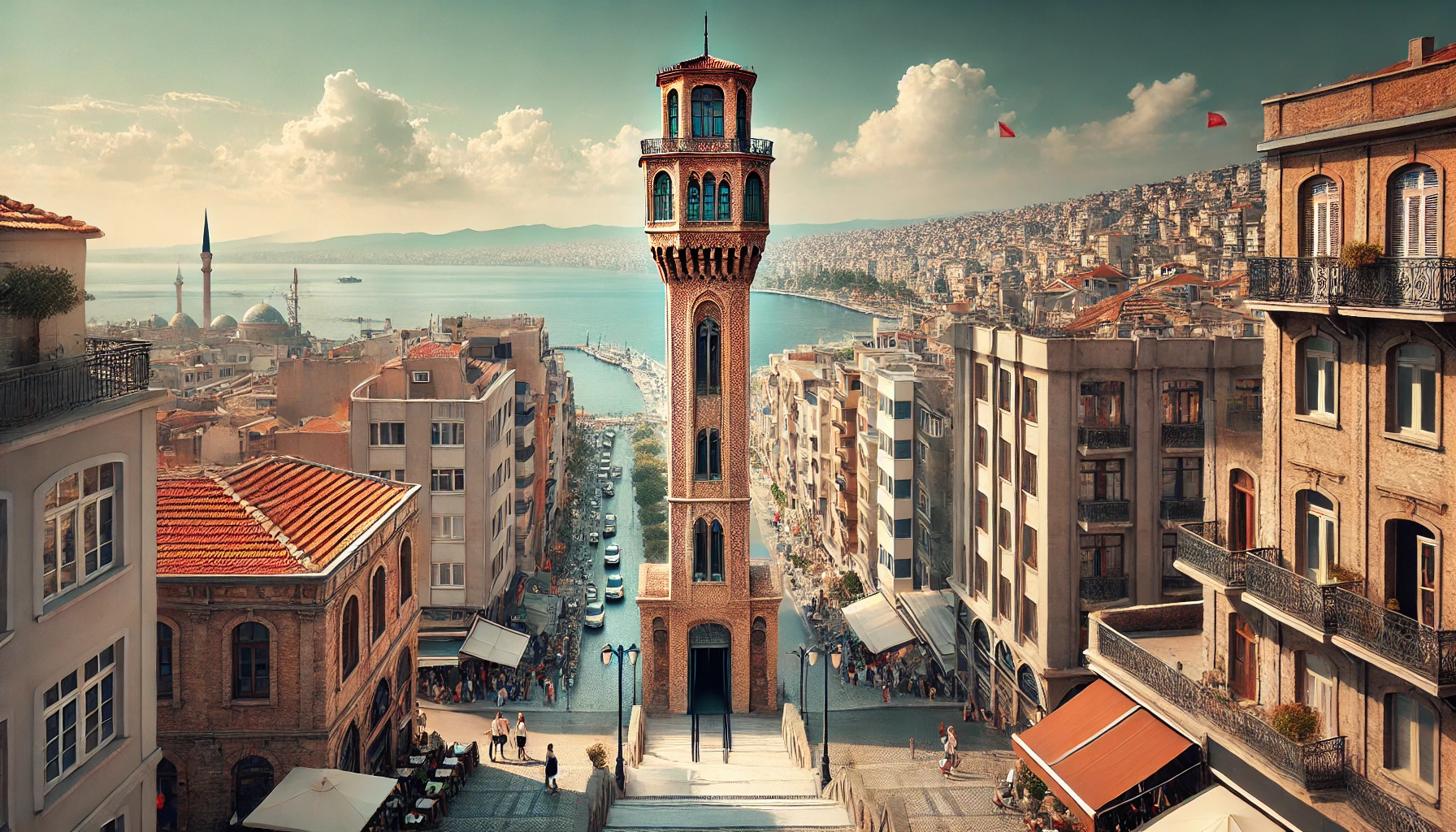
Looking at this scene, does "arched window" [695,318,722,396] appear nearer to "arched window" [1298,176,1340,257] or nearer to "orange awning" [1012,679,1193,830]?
"orange awning" [1012,679,1193,830]

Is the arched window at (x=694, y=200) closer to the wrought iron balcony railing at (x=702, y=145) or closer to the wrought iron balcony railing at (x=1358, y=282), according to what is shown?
the wrought iron balcony railing at (x=702, y=145)

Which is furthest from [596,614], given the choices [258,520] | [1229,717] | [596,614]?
[1229,717]

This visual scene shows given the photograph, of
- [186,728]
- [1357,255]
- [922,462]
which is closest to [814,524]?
[922,462]

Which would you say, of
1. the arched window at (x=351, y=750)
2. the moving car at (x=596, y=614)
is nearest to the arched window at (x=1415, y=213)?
the arched window at (x=351, y=750)

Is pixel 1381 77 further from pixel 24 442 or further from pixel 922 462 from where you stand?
pixel 922 462

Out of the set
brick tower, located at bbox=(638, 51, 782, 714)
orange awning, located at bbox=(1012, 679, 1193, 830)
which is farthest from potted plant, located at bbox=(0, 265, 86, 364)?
brick tower, located at bbox=(638, 51, 782, 714)

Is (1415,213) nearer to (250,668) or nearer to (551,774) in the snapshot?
(250,668)
